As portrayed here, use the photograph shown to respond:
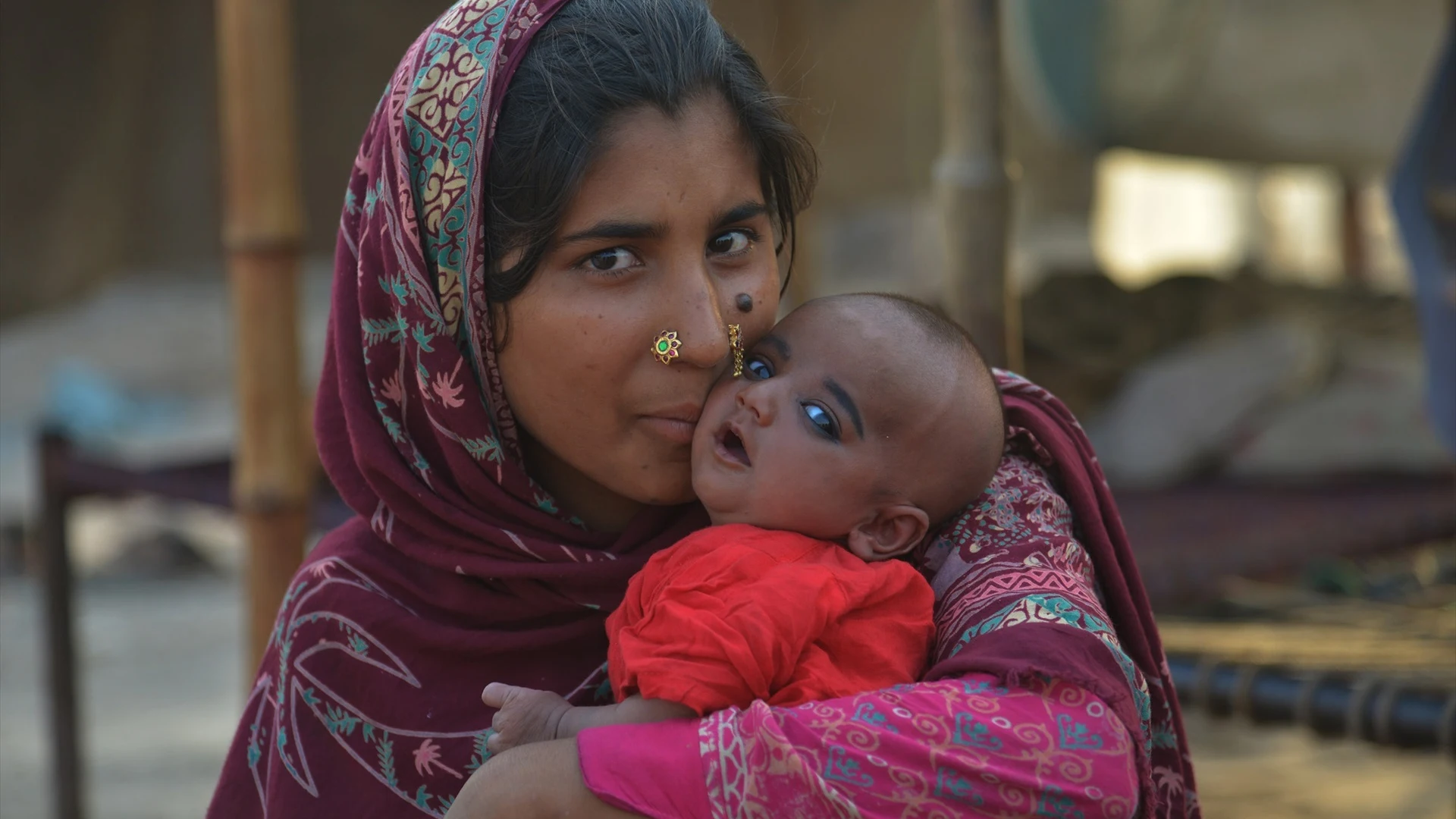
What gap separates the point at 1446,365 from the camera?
9.14 feet

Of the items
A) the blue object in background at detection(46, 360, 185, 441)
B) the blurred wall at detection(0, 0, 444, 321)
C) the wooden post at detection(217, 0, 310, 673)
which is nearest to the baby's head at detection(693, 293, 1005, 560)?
the wooden post at detection(217, 0, 310, 673)

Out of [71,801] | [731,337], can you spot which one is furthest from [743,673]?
[71,801]

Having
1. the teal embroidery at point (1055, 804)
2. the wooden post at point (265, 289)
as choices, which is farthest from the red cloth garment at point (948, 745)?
the wooden post at point (265, 289)

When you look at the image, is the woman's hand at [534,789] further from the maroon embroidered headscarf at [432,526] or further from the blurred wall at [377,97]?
the blurred wall at [377,97]

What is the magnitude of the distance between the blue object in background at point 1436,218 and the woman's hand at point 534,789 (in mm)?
2254

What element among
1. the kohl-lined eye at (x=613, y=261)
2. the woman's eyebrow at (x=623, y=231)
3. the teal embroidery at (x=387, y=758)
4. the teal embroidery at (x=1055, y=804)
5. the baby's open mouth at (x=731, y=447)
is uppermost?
the woman's eyebrow at (x=623, y=231)

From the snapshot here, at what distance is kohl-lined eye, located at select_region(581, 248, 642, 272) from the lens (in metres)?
1.30

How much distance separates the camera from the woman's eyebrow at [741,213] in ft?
4.37

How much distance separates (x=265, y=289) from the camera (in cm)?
269

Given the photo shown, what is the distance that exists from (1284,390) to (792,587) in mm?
3726

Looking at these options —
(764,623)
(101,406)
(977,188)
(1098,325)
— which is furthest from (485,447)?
(101,406)

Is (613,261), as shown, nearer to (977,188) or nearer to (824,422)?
(824,422)

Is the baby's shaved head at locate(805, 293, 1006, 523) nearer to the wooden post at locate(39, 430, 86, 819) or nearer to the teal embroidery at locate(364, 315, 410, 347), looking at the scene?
the teal embroidery at locate(364, 315, 410, 347)

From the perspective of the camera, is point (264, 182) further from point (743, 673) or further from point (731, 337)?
point (743, 673)
